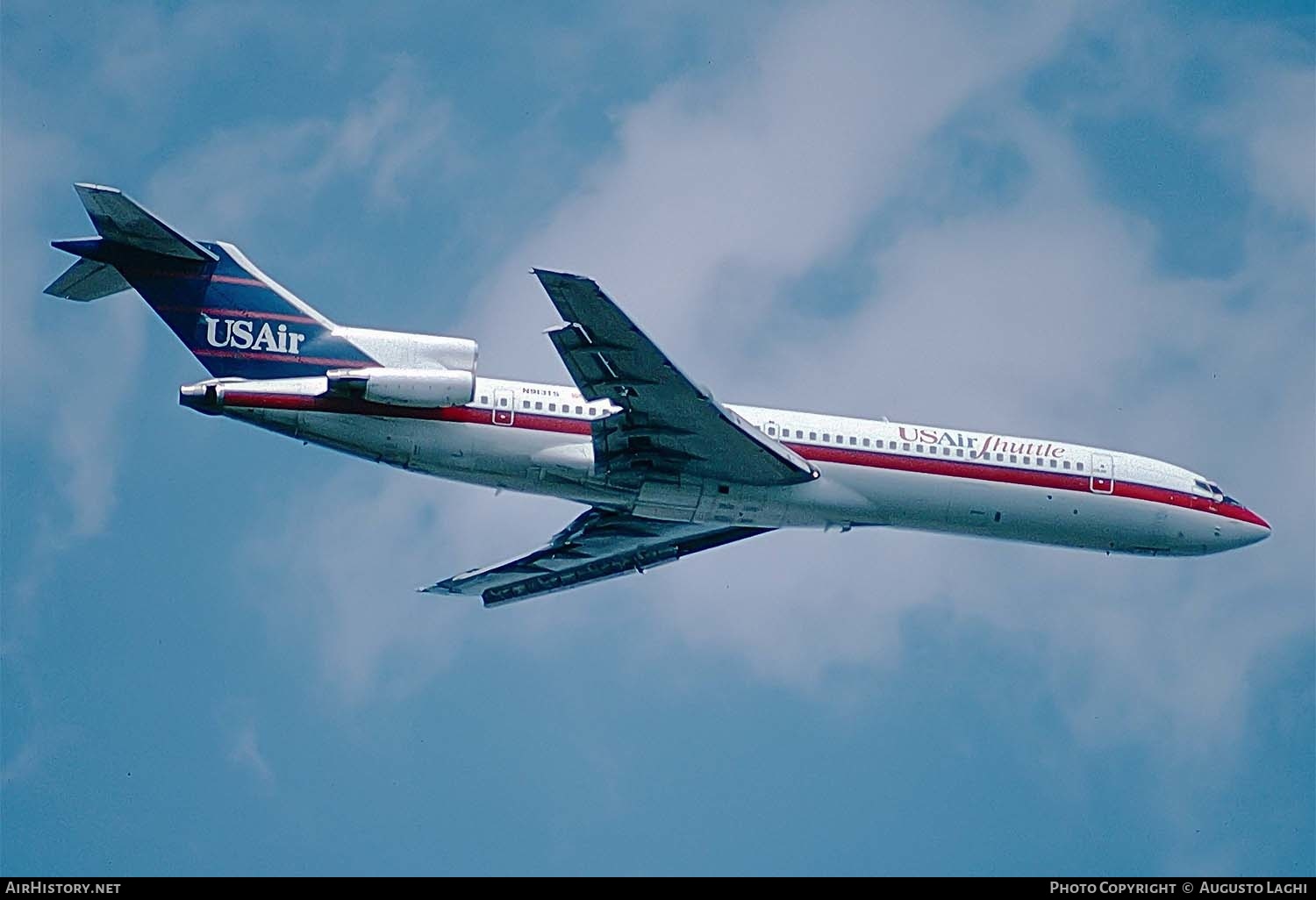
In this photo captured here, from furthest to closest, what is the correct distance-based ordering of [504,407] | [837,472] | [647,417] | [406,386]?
[837,472], [504,407], [647,417], [406,386]

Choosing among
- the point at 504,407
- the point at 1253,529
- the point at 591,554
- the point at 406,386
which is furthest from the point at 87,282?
the point at 1253,529

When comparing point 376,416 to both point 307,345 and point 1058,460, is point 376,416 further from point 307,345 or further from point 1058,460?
point 1058,460

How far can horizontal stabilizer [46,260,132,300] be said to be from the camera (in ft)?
119

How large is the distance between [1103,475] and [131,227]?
82.8 feet

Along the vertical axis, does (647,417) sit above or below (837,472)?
above

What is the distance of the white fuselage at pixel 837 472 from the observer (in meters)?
36.0

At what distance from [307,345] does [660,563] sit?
1211 cm

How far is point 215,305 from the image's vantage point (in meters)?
37.2

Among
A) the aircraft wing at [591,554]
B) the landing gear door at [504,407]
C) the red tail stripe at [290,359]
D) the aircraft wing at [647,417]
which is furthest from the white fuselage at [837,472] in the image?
the aircraft wing at [591,554]

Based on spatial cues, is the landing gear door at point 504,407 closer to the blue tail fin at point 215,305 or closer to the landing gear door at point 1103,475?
the blue tail fin at point 215,305

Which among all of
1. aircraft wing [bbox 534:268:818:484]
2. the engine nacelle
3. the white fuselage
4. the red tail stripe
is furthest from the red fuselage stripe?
the red tail stripe

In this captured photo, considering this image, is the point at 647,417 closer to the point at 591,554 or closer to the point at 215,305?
the point at 591,554

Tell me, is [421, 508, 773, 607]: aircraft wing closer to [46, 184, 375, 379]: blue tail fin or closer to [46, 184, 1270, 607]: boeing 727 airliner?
[46, 184, 1270, 607]: boeing 727 airliner
